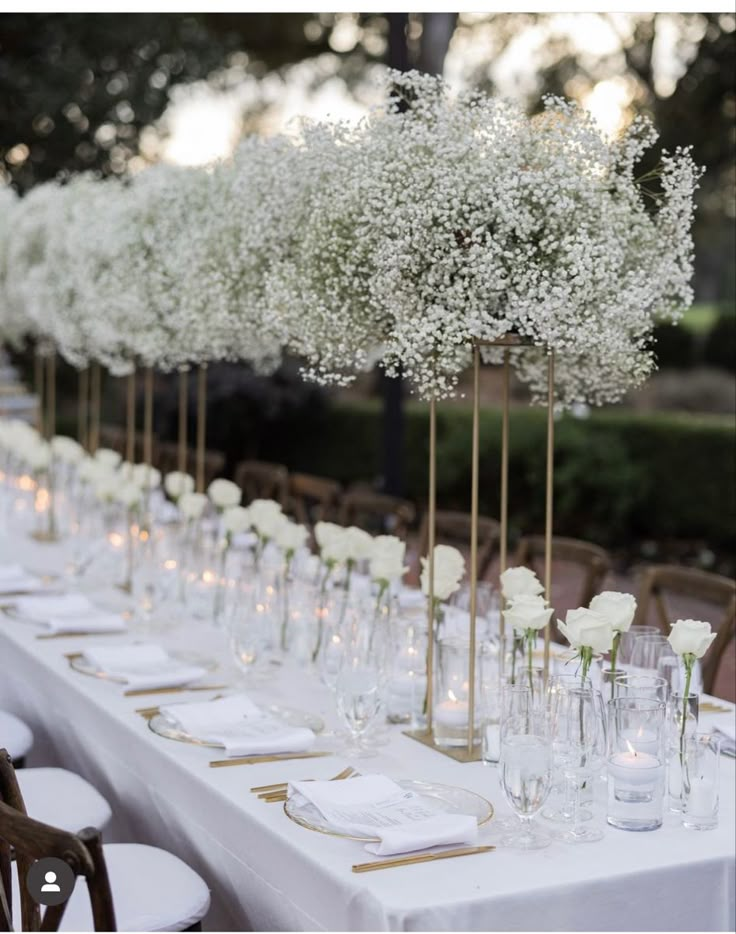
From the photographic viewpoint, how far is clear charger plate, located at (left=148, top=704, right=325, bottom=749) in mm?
2867

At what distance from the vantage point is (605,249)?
2695 millimetres

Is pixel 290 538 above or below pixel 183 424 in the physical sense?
below

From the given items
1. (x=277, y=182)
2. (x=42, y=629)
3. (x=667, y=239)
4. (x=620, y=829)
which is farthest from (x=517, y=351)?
(x=42, y=629)

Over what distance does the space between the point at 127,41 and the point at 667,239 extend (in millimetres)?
11494

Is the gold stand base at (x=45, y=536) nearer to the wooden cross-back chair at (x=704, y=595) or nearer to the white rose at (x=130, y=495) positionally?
the white rose at (x=130, y=495)

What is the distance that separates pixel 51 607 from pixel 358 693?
5.44 feet

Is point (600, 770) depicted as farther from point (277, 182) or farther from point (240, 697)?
point (277, 182)

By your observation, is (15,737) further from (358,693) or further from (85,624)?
(358,693)

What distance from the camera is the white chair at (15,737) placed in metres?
3.53

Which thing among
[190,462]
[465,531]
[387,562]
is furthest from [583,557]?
[190,462]

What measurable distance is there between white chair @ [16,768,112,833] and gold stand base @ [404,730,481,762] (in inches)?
30.0

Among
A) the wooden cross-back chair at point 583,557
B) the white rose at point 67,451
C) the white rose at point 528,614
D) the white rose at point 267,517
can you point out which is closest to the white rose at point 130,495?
the white rose at point 267,517

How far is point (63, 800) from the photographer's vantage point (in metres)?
3.17

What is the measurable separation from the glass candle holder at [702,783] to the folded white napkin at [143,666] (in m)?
1.36
